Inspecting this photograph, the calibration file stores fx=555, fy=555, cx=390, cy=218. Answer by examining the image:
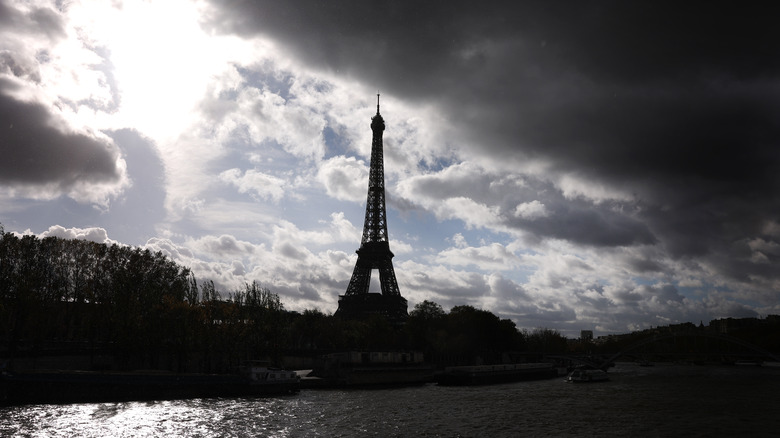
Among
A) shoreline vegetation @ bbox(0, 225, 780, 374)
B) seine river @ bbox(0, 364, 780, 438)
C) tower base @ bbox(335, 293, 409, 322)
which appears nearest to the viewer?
seine river @ bbox(0, 364, 780, 438)

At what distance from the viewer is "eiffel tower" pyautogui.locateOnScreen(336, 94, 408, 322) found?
119m

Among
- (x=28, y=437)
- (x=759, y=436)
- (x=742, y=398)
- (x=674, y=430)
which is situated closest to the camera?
(x=28, y=437)

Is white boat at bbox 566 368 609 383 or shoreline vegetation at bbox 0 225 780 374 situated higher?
shoreline vegetation at bbox 0 225 780 374

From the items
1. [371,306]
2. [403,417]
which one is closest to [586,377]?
[371,306]

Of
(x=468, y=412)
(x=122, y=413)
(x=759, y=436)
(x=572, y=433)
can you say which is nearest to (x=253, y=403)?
(x=122, y=413)

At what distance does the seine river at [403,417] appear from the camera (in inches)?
1292

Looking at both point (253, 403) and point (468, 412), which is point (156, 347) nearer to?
point (253, 403)

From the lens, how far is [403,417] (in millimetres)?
39688

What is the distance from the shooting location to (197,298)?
72000 millimetres

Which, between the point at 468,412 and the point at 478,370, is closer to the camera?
the point at 468,412

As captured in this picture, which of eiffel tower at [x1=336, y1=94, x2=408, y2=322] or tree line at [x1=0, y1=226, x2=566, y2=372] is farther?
eiffel tower at [x1=336, y1=94, x2=408, y2=322]

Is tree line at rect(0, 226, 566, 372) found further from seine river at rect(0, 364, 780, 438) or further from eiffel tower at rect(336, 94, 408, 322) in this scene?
eiffel tower at rect(336, 94, 408, 322)

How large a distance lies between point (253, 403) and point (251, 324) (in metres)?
20.9

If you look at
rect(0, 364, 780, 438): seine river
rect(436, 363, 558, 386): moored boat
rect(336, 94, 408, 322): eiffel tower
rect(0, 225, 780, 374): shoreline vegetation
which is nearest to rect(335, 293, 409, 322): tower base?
rect(336, 94, 408, 322): eiffel tower
